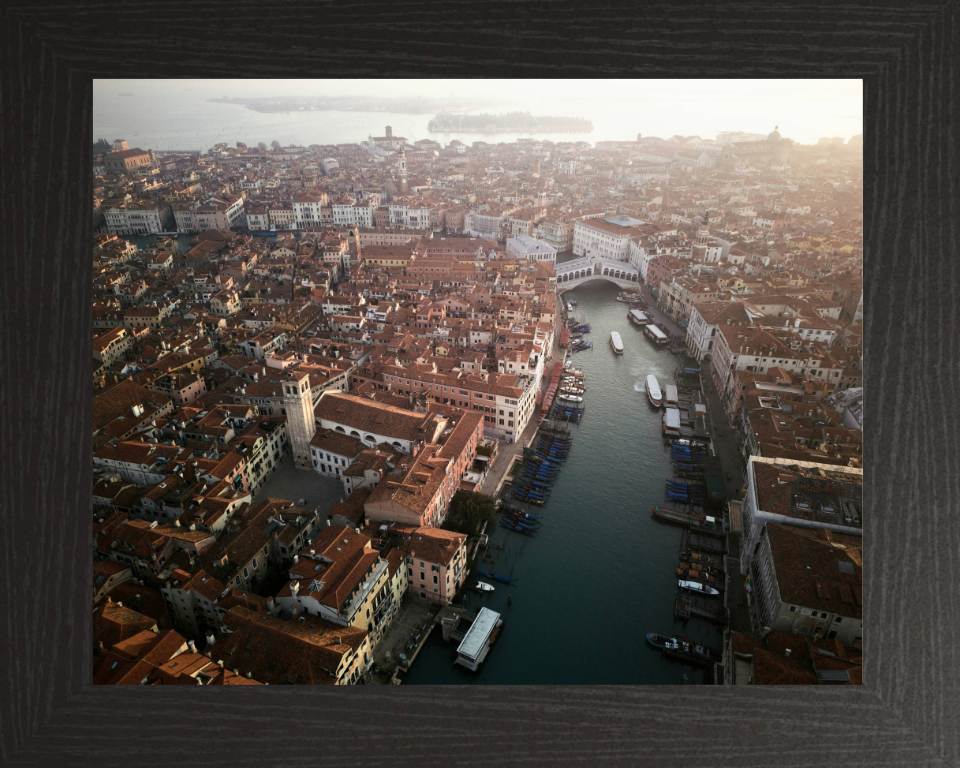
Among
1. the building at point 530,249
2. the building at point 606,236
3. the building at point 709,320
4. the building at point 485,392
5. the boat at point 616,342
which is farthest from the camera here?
the building at point 606,236

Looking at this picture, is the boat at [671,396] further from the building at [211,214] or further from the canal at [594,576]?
the building at [211,214]

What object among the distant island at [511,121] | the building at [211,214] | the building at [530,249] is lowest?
the distant island at [511,121]

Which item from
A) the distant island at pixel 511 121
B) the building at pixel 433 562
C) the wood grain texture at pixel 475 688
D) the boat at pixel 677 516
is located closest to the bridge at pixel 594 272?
the boat at pixel 677 516

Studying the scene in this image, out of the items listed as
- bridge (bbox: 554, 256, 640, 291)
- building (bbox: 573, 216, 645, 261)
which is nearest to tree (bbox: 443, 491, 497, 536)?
bridge (bbox: 554, 256, 640, 291)

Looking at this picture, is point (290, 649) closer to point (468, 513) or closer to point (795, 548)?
point (468, 513)

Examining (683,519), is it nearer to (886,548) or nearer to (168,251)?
(886,548)

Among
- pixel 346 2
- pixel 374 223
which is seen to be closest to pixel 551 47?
pixel 346 2
